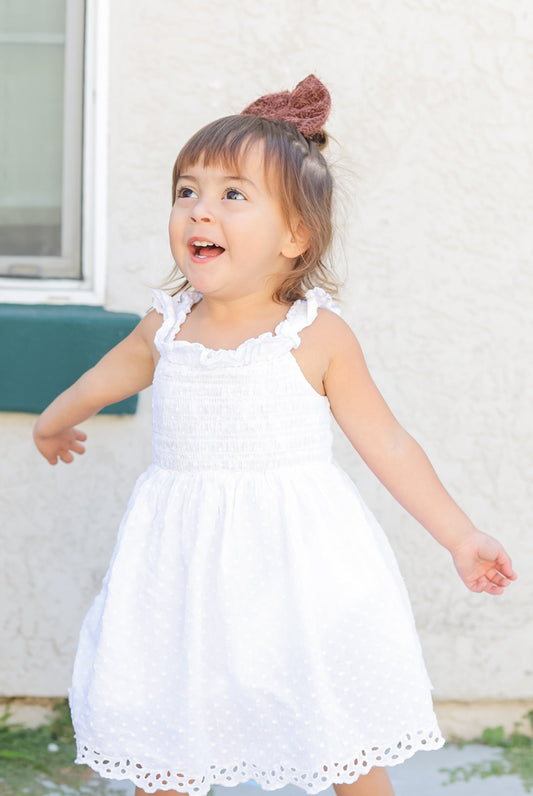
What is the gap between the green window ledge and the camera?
9.83 ft

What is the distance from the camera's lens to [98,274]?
3082 mm

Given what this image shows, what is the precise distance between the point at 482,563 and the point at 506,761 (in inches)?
47.2

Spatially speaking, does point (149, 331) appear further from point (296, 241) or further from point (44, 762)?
point (44, 762)

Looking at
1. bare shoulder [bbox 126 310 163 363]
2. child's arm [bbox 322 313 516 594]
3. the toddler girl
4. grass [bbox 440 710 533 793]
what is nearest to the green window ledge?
bare shoulder [bbox 126 310 163 363]

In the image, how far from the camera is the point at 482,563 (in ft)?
7.07

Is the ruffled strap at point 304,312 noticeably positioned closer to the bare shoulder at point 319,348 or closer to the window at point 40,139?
the bare shoulder at point 319,348

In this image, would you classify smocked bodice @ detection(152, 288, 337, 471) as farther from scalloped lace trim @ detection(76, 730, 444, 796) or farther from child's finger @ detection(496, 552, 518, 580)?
scalloped lace trim @ detection(76, 730, 444, 796)

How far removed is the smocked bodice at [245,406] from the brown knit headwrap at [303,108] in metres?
0.37

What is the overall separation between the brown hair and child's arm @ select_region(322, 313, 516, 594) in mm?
223

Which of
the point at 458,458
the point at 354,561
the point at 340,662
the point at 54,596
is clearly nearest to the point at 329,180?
the point at 354,561

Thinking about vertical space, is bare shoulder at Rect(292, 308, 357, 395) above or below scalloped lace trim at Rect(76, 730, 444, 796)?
above

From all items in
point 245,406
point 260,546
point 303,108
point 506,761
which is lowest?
point 506,761

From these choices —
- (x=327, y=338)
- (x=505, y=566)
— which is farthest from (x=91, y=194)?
(x=505, y=566)

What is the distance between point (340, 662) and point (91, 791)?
1136mm
